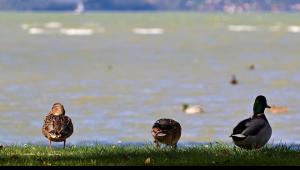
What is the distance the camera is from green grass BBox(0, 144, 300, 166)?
12.4 meters

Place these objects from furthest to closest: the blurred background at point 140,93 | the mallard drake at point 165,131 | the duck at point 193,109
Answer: the duck at point 193,109 < the blurred background at point 140,93 < the mallard drake at point 165,131

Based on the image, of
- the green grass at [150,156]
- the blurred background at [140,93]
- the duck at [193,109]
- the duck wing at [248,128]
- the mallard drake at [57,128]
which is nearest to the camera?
the green grass at [150,156]

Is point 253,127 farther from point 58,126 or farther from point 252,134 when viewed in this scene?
point 58,126

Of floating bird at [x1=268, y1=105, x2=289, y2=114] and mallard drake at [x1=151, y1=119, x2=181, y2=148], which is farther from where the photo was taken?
floating bird at [x1=268, y1=105, x2=289, y2=114]

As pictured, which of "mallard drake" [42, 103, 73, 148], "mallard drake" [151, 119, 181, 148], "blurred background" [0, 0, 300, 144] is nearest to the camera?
"mallard drake" [151, 119, 181, 148]

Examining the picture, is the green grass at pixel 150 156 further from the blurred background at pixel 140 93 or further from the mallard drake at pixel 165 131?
the blurred background at pixel 140 93

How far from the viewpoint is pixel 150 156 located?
13133 mm

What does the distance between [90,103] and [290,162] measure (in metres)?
22.6

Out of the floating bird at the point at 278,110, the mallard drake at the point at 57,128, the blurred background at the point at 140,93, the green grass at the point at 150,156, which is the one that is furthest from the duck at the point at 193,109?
the green grass at the point at 150,156

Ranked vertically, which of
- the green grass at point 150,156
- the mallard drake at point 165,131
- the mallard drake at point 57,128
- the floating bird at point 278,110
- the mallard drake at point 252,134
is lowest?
the green grass at point 150,156

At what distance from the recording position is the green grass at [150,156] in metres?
12.4

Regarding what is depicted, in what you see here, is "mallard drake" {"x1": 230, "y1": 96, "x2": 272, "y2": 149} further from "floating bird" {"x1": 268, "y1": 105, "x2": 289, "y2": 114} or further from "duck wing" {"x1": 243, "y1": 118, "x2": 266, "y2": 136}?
"floating bird" {"x1": 268, "y1": 105, "x2": 289, "y2": 114}

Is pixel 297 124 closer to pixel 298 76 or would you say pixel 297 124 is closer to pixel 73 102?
pixel 73 102

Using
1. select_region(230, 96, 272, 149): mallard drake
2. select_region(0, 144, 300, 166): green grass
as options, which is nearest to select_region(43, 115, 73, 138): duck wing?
select_region(0, 144, 300, 166): green grass
